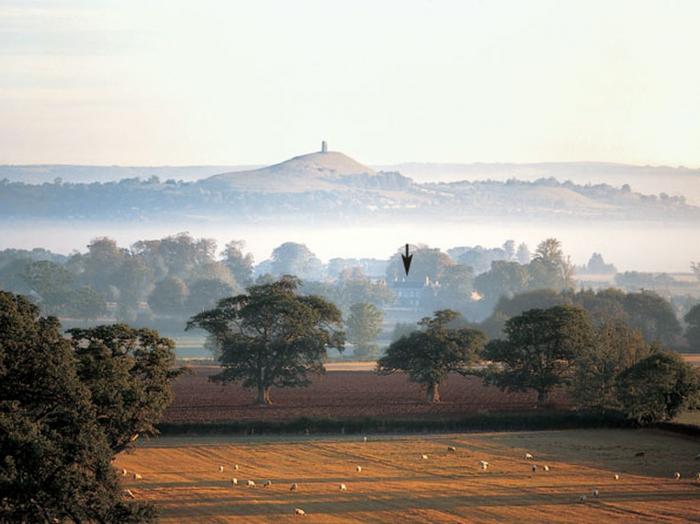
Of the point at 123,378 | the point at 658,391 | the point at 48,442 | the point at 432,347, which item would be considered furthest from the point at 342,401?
the point at 48,442

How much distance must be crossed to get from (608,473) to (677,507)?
9.64m

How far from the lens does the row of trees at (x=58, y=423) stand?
153 feet

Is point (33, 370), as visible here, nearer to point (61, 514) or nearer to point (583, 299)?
point (61, 514)

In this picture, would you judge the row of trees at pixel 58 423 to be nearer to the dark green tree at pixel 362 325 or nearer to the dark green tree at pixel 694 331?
the dark green tree at pixel 362 325

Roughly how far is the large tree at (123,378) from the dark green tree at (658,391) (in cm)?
3287

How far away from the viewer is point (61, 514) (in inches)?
1858

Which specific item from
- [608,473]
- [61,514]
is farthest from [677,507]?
[61,514]

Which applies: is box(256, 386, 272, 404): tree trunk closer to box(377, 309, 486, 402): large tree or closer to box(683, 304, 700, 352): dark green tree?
box(377, 309, 486, 402): large tree

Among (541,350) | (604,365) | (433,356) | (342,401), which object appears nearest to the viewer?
(604,365)

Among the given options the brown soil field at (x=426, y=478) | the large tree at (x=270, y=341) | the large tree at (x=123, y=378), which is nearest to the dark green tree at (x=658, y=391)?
the brown soil field at (x=426, y=478)

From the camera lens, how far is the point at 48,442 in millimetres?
46750

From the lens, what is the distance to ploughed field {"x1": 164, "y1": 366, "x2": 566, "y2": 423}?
92375mm

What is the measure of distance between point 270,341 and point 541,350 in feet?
72.0

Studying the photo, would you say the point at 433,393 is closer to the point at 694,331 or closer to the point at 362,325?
the point at 362,325
